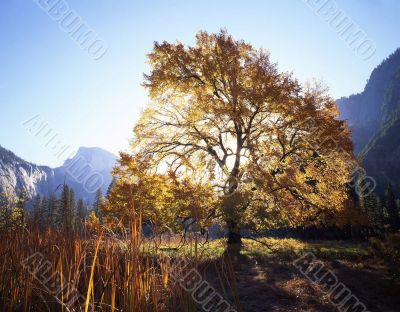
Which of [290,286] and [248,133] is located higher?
[248,133]

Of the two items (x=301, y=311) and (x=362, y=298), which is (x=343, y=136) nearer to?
(x=362, y=298)

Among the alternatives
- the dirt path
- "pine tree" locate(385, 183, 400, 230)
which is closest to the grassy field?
the dirt path

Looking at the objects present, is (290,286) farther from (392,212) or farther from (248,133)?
(392,212)

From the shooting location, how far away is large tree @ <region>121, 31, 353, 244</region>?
40.2 ft

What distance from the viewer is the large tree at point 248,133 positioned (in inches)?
482

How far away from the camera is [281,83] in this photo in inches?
483

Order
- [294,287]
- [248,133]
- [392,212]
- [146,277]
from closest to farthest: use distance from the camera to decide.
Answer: [146,277] → [294,287] → [248,133] → [392,212]

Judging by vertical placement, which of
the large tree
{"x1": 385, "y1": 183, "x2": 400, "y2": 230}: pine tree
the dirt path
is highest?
the large tree

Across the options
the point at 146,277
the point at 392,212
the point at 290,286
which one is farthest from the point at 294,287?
the point at 392,212

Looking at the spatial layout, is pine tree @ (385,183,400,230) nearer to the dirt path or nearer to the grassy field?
the grassy field

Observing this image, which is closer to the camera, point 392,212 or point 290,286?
point 290,286

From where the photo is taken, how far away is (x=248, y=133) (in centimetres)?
1405

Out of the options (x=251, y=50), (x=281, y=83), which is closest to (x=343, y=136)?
(x=281, y=83)

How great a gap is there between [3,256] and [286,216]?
1073cm
